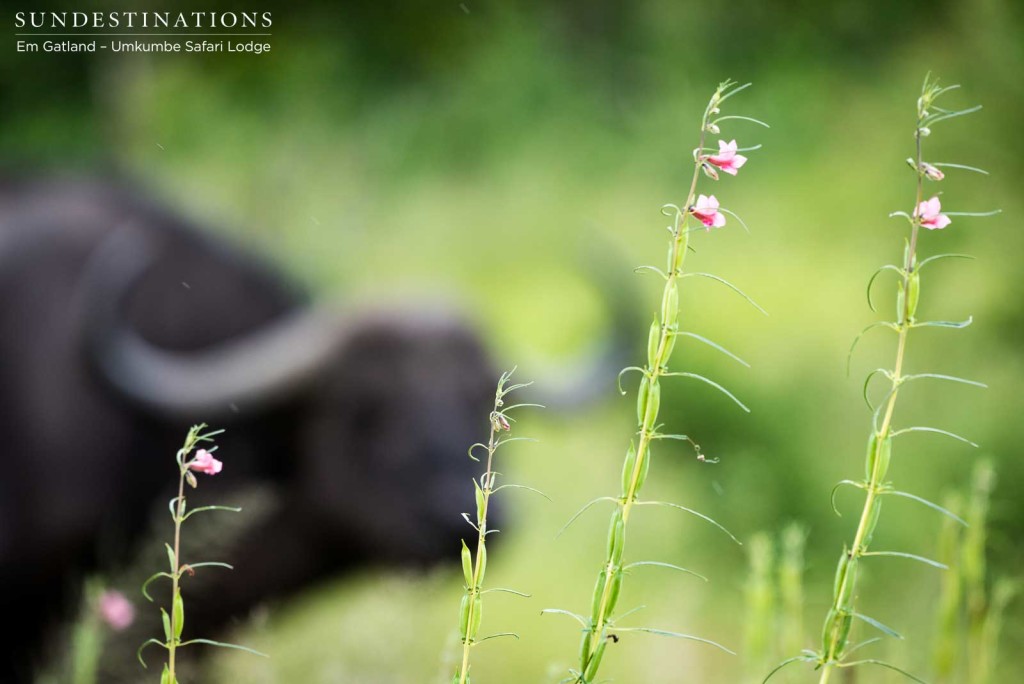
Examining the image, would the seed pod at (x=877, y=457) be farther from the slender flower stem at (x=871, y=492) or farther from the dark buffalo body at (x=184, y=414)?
the dark buffalo body at (x=184, y=414)

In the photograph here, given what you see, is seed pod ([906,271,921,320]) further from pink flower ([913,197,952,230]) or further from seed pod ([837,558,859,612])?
seed pod ([837,558,859,612])

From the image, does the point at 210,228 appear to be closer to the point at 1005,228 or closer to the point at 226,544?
the point at 226,544

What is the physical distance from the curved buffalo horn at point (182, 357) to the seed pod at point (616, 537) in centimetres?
355

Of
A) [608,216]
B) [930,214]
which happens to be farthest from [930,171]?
[608,216]

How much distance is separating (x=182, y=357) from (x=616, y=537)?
3.91 meters

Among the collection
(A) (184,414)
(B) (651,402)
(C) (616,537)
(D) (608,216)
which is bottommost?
(C) (616,537)

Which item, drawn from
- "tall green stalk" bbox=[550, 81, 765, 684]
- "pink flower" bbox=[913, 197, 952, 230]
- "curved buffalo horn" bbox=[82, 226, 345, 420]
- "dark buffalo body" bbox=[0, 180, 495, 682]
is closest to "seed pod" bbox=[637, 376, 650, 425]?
"tall green stalk" bbox=[550, 81, 765, 684]

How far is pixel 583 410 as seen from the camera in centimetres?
497

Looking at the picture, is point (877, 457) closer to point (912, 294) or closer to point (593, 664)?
point (912, 294)

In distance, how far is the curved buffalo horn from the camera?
4238mm

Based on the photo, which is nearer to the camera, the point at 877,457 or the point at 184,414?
the point at 877,457

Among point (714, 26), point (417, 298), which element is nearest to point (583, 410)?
point (417, 298)

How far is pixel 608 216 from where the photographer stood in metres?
9.17

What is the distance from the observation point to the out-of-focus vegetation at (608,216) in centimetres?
459
